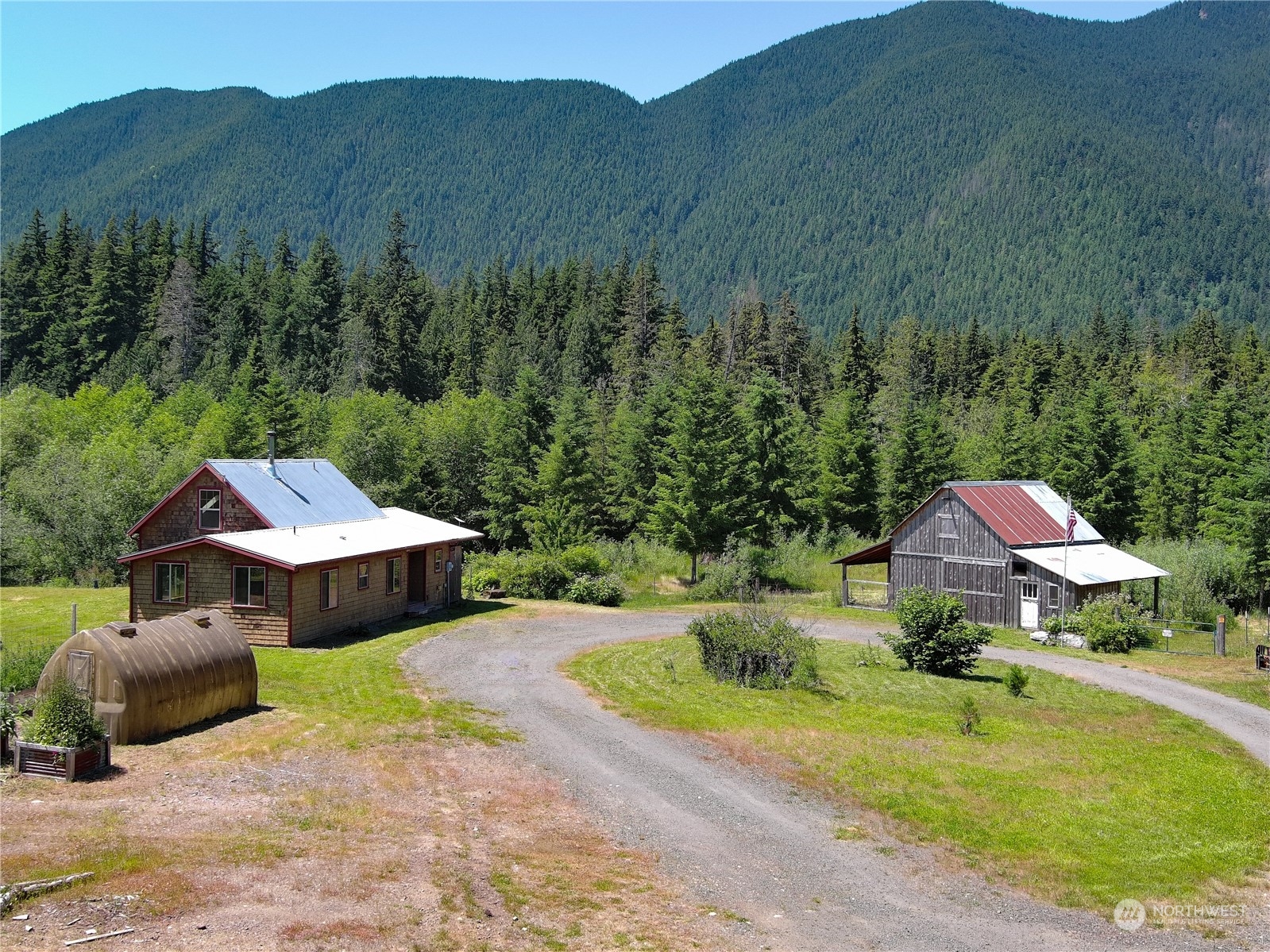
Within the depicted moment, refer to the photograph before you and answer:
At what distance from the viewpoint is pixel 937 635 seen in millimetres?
28453

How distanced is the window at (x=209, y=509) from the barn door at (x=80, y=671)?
17599 millimetres

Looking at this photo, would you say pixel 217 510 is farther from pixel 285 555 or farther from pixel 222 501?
pixel 285 555

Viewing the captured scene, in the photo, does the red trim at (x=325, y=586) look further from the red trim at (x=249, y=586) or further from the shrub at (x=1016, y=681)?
the shrub at (x=1016, y=681)

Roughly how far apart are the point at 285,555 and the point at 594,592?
602 inches

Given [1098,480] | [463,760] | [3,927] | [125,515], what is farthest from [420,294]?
[3,927]

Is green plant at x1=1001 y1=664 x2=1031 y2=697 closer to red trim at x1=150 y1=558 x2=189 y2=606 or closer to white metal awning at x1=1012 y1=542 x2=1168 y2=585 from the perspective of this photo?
white metal awning at x1=1012 y1=542 x2=1168 y2=585

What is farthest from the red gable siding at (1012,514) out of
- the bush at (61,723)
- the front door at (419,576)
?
the bush at (61,723)

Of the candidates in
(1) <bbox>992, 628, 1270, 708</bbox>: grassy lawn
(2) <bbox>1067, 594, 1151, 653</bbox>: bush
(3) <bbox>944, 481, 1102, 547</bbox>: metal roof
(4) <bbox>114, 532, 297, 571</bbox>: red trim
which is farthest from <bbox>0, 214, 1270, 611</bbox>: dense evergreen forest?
(4) <bbox>114, 532, 297, 571</bbox>: red trim

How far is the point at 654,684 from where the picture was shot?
84.8ft

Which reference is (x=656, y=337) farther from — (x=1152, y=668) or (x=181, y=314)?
(x=1152, y=668)

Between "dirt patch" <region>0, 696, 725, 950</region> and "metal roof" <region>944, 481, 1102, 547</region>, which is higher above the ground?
"metal roof" <region>944, 481, 1102, 547</region>

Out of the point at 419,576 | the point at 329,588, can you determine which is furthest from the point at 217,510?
the point at 419,576

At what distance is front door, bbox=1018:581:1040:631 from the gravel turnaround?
72.6 feet

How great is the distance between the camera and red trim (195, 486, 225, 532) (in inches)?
1348
